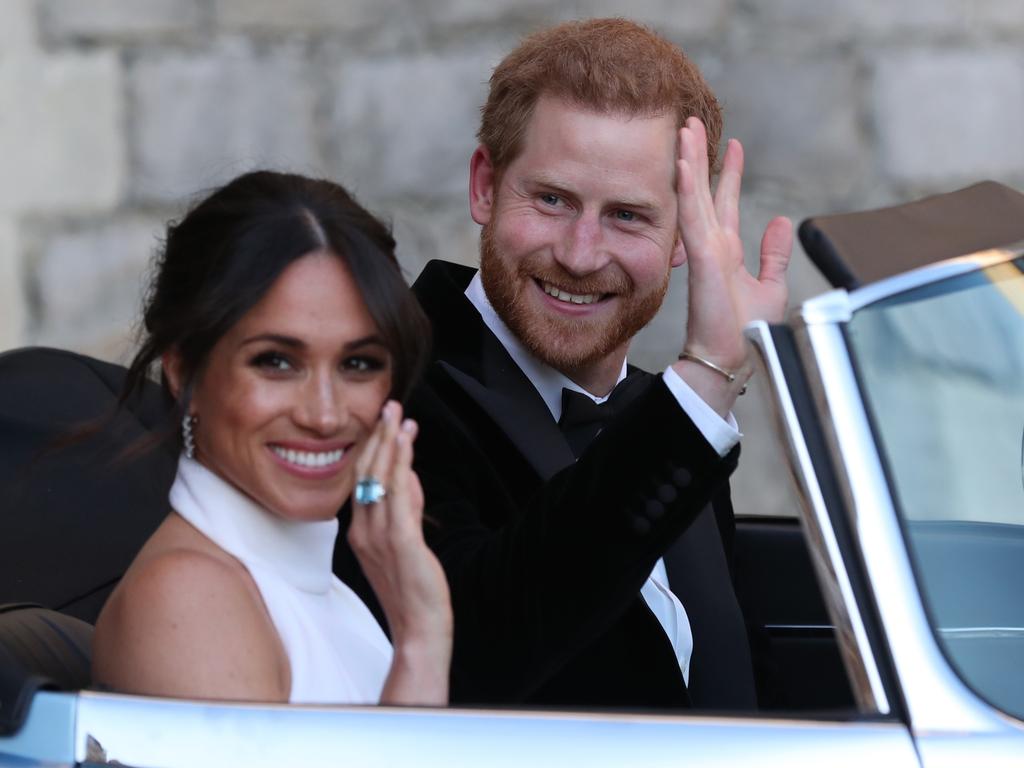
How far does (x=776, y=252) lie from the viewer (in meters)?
2.08

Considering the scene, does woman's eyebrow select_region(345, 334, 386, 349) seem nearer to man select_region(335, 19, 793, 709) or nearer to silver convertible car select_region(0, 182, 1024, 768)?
man select_region(335, 19, 793, 709)

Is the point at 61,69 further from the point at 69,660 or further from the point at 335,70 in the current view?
the point at 69,660

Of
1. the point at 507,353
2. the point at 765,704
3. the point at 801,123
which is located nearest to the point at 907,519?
the point at 507,353

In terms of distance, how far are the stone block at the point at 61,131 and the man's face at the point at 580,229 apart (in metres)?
3.01

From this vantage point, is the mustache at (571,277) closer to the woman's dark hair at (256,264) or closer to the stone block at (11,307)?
the woman's dark hair at (256,264)

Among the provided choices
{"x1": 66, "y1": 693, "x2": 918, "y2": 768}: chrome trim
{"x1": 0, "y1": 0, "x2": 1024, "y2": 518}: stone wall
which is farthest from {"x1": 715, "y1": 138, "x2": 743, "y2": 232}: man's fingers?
{"x1": 0, "y1": 0, "x2": 1024, "y2": 518}: stone wall

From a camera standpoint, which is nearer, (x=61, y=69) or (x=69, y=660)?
(x=69, y=660)

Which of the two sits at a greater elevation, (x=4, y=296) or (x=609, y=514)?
(x=609, y=514)

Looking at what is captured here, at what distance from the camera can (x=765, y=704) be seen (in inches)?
109

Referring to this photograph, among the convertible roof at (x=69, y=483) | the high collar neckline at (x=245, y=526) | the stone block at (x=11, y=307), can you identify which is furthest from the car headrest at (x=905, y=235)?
the stone block at (x=11, y=307)

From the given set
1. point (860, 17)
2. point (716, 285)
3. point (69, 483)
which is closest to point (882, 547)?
point (716, 285)

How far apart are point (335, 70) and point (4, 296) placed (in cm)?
132

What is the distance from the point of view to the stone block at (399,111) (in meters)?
5.25

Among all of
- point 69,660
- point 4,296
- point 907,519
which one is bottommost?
point 4,296
